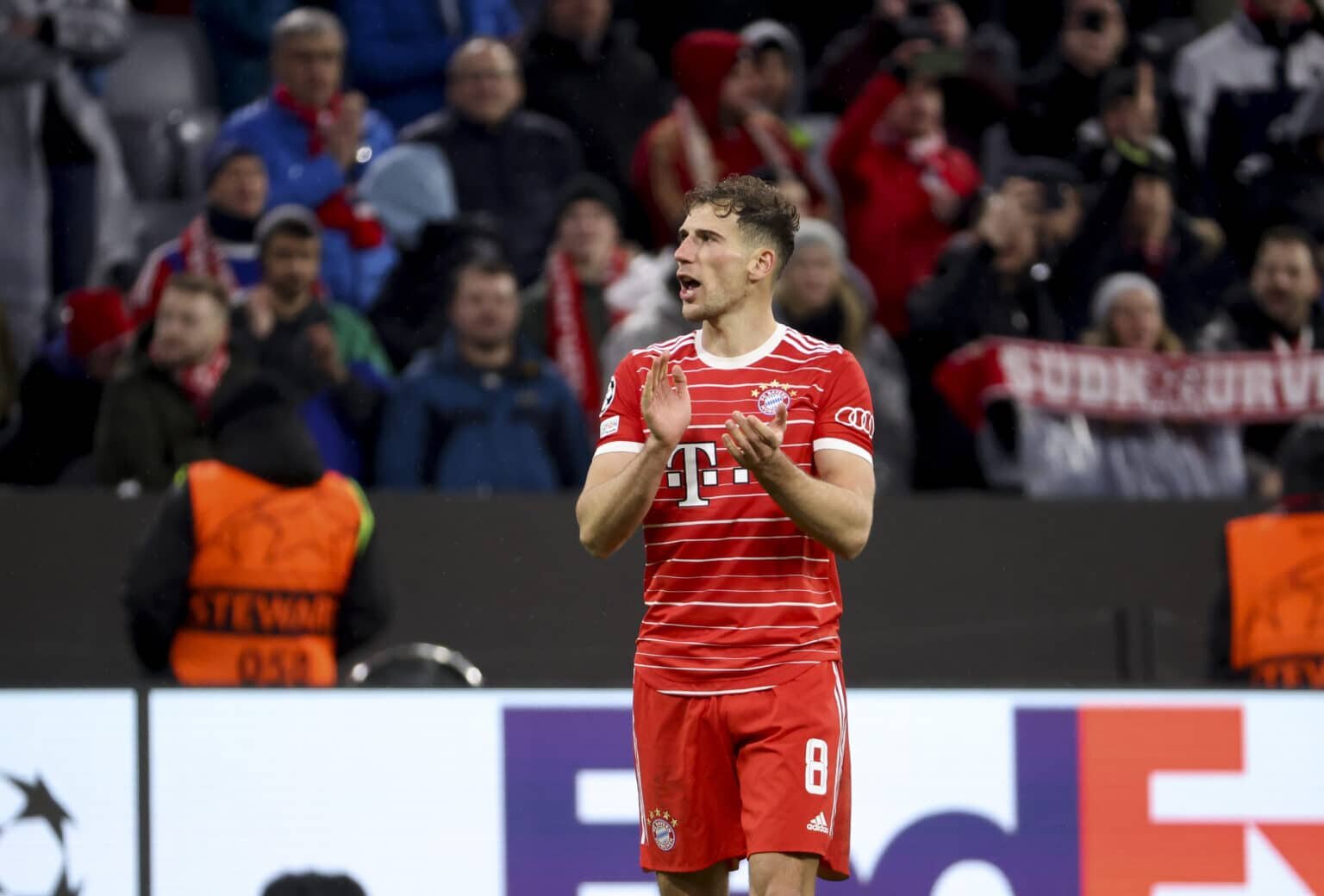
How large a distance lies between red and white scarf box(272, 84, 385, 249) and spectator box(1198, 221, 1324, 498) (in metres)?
3.40

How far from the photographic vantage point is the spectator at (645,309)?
7520 mm

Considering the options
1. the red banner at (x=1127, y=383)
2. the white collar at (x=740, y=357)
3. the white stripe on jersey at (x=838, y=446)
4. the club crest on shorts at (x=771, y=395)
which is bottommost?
the white stripe on jersey at (x=838, y=446)

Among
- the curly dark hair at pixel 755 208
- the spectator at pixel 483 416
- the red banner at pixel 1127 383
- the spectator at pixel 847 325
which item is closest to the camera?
the curly dark hair at pixel 755 208

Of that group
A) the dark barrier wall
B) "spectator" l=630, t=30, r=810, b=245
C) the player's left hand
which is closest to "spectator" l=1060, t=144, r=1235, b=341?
the dark barrier wall

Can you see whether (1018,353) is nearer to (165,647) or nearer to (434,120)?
(434,120)

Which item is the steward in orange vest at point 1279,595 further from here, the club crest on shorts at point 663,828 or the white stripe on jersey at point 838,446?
the club crest on shorts at point 663,828

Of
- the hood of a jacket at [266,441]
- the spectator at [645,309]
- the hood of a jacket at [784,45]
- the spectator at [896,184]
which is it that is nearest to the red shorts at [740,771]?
the hood of a jacket at [266,441]

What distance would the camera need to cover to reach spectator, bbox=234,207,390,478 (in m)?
7.52

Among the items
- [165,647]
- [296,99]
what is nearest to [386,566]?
[165,647]

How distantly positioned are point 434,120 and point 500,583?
2074 mm

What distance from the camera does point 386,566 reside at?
734cm

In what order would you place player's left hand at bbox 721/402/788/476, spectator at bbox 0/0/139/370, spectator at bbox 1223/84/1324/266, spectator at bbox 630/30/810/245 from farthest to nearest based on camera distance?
spectator at bbox 1223/84/1324/266, spectator at bbox 630/30/810/245, spectator at bbox 0/0/139/370, player's left hand at bbox 721/402/788/476

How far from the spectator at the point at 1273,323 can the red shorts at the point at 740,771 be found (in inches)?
181

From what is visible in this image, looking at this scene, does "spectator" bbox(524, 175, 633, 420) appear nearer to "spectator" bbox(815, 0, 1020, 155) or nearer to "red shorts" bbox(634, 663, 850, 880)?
"spectator" bbox(815, 0, 1020, 155)
